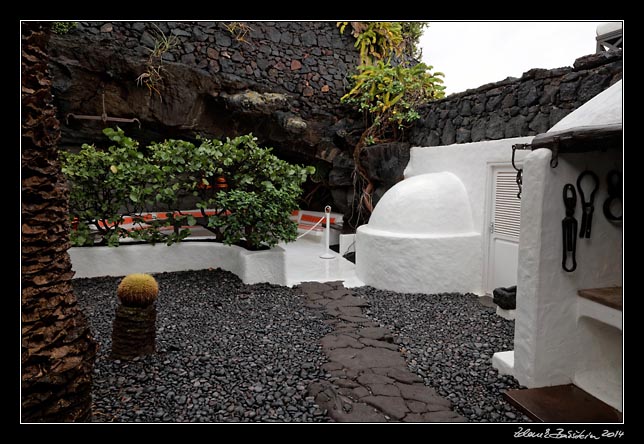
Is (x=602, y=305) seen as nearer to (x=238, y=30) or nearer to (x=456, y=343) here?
(x=456, y=343)

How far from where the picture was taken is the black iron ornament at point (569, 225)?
10.4 ft

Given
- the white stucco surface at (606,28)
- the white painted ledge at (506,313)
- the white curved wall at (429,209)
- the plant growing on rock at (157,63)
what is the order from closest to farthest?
the white painted ledge at (506,313), the white stucco surface at (606,28), the white curved wall at (429,209), the plant growing on rock at (157,63)

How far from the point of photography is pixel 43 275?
2.19 m

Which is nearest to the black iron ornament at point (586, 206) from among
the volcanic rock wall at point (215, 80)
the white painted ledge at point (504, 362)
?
the white painted ledge at point (504, 362)

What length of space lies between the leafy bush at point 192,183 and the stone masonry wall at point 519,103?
274 centimetres

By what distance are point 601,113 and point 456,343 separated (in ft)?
8.87

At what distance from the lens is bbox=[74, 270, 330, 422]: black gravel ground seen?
3.07 meters

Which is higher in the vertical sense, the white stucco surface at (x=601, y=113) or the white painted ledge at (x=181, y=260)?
the white stucco surface at (x=601, y=113)

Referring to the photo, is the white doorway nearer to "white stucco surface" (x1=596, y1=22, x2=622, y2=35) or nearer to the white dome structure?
the white dome structure

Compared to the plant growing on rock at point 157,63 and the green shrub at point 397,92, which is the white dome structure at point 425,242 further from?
the plant growing on rock at point 157,63

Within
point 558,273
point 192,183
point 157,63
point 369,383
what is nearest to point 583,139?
point 558,273

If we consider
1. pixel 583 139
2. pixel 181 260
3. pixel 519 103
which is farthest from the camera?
pixel 181 260

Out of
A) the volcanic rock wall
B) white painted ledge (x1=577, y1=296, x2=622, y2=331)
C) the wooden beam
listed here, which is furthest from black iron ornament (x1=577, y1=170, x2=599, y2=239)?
the volcanic rock wall

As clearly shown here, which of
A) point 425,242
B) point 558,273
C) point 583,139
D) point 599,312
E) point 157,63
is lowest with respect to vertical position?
point 599,312
